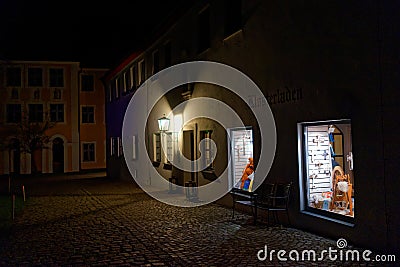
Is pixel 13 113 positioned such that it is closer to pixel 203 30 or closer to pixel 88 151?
pixel 88 151

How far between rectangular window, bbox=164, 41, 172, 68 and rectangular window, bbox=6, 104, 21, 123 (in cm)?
2173

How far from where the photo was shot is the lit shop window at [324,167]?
362 inches

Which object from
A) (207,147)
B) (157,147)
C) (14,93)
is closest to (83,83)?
(14,93)

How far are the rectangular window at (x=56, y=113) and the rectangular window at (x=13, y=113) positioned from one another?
8.21ft

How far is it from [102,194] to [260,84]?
9.63 m

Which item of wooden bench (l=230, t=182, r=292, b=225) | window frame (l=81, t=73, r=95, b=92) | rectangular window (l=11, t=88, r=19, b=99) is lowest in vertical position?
wooden bench (l=230, t=182, r=292, b=225)

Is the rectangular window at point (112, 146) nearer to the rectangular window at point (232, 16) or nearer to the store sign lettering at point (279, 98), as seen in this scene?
the rectangular window at point (232, 16)

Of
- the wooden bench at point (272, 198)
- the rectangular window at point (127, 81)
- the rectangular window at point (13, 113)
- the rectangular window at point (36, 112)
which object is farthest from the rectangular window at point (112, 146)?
the wooden bench at point (272, 198)

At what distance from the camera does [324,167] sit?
978cm

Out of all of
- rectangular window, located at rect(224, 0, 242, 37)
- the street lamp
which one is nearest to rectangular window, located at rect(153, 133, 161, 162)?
the street lamp

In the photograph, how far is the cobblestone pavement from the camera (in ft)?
25.0

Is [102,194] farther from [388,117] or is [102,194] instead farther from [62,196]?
[388,117]

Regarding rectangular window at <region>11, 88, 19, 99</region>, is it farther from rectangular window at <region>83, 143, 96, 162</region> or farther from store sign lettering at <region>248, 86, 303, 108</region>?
store sign lettering at <region>248, 86, 303, 108</region>

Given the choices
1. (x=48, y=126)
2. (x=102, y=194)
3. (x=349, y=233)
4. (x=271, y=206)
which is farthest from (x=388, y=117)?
(x=48, y=126)
